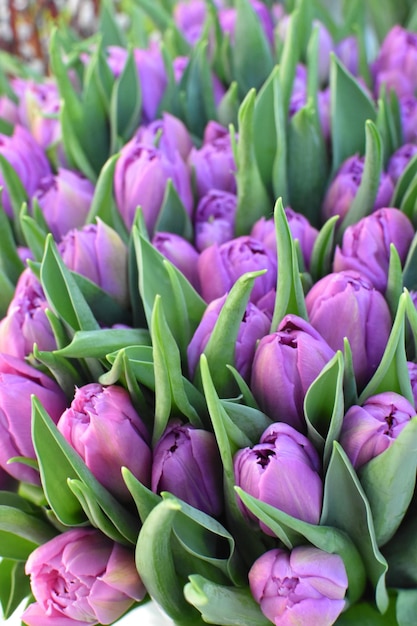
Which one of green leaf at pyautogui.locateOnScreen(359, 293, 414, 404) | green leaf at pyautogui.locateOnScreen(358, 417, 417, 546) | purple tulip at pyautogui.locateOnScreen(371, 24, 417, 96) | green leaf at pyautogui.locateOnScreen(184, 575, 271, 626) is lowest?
green leaf at pyautogui.locateOnScreen(184, 575, 271, 626)

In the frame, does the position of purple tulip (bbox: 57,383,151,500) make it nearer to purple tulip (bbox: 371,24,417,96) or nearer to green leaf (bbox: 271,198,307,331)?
green leaf (bbox: 271,198,307,331)

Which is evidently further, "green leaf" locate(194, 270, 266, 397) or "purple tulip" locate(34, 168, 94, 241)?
"purple tulip" locate(34, 168, 94, 241)

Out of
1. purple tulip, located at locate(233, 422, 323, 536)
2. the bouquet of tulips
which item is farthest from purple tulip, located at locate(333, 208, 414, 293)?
purple tulip, located at locate(233, 422, 323, 536)

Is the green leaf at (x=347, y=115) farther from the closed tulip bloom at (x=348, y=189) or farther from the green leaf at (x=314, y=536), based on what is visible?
the green leaf at (x=314, y=536)

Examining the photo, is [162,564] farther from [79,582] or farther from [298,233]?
[298,233]

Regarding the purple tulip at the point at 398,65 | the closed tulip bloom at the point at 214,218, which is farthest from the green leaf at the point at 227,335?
the purple tulip at the point at 398,65

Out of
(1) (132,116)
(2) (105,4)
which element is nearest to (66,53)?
(2) (105,4)
